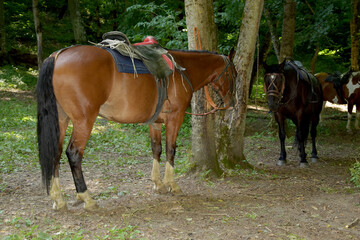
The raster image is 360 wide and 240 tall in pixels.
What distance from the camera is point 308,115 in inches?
315

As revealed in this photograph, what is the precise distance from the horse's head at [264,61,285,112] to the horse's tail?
449cm

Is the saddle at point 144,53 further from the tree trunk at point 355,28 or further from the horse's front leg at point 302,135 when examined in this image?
the tree trunk at point 355,28

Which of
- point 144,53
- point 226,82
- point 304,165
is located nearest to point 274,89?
point 304,165

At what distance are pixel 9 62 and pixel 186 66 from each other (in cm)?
1654

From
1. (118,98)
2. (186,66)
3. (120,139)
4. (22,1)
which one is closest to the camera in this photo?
(118,98)

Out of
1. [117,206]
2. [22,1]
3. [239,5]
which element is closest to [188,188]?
[117,206]

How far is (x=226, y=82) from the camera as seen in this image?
5.44 meters

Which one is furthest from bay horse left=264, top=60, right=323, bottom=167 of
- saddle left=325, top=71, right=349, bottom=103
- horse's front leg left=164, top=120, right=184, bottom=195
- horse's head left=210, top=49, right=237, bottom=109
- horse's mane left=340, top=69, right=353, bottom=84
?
saddle left=325, top=71, right=349, bottom=103

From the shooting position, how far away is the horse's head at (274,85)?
7.07m

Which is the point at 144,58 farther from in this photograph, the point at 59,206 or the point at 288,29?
the point at 288,29

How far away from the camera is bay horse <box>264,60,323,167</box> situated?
7145 millimetres

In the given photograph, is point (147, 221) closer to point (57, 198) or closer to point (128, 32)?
point (57, 198)

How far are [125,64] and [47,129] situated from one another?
1239 mm

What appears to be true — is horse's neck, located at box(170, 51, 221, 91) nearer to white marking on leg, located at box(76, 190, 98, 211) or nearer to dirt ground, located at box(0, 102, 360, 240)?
dirt ground, located at box(0, 102, 360, 240)
